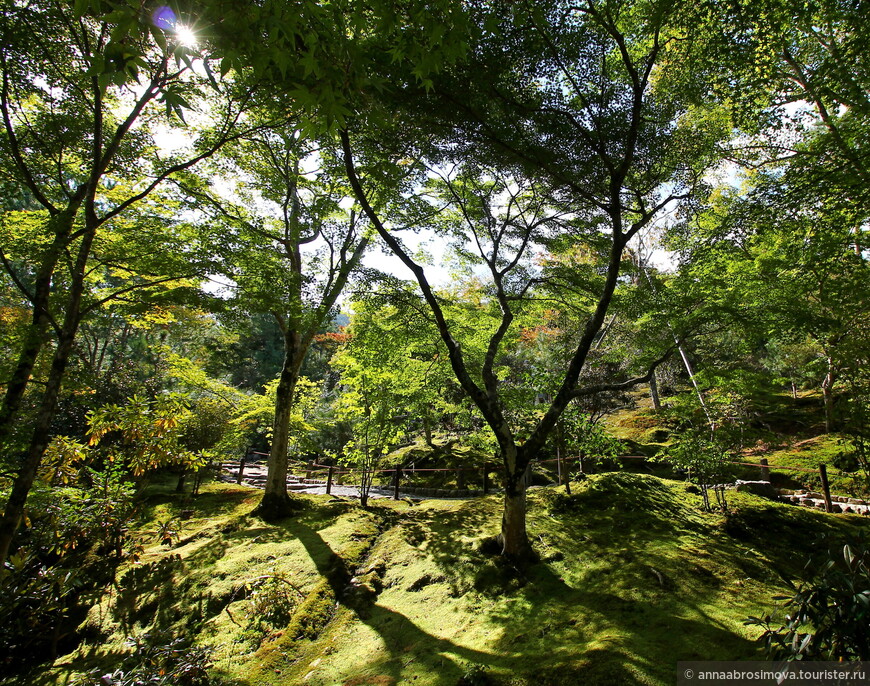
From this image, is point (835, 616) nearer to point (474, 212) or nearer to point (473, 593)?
point (473, 593)

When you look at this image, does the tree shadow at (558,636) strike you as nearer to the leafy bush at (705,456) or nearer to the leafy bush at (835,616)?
the leafy bush at (835,616)

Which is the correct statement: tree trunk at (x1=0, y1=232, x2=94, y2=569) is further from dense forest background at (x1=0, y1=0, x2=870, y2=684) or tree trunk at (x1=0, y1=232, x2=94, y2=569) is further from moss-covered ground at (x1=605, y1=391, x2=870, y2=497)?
moss-covered ground at (x1=605, y1=391, x2=870, y2=497)

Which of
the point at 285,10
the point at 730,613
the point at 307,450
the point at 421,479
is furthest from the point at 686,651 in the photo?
the point at 421,479

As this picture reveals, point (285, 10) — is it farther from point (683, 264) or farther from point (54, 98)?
point (683, 264)

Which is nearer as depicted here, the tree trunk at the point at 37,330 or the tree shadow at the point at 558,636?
the tree shadow at the point at 558,636

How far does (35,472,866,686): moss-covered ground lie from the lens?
3.18m

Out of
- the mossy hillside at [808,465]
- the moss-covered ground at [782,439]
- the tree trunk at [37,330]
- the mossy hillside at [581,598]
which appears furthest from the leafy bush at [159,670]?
the mossy hillside at [808,465]

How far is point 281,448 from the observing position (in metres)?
8.41

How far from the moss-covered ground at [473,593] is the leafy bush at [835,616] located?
30 cm

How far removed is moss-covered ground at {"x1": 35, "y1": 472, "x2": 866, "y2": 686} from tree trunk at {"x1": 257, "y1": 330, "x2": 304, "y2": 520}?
520mm

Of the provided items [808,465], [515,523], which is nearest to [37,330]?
[515,523]

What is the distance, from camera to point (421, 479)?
12898 millimetres

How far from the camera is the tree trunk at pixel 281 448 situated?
806 centimetres

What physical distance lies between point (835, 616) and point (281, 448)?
8.51 m
